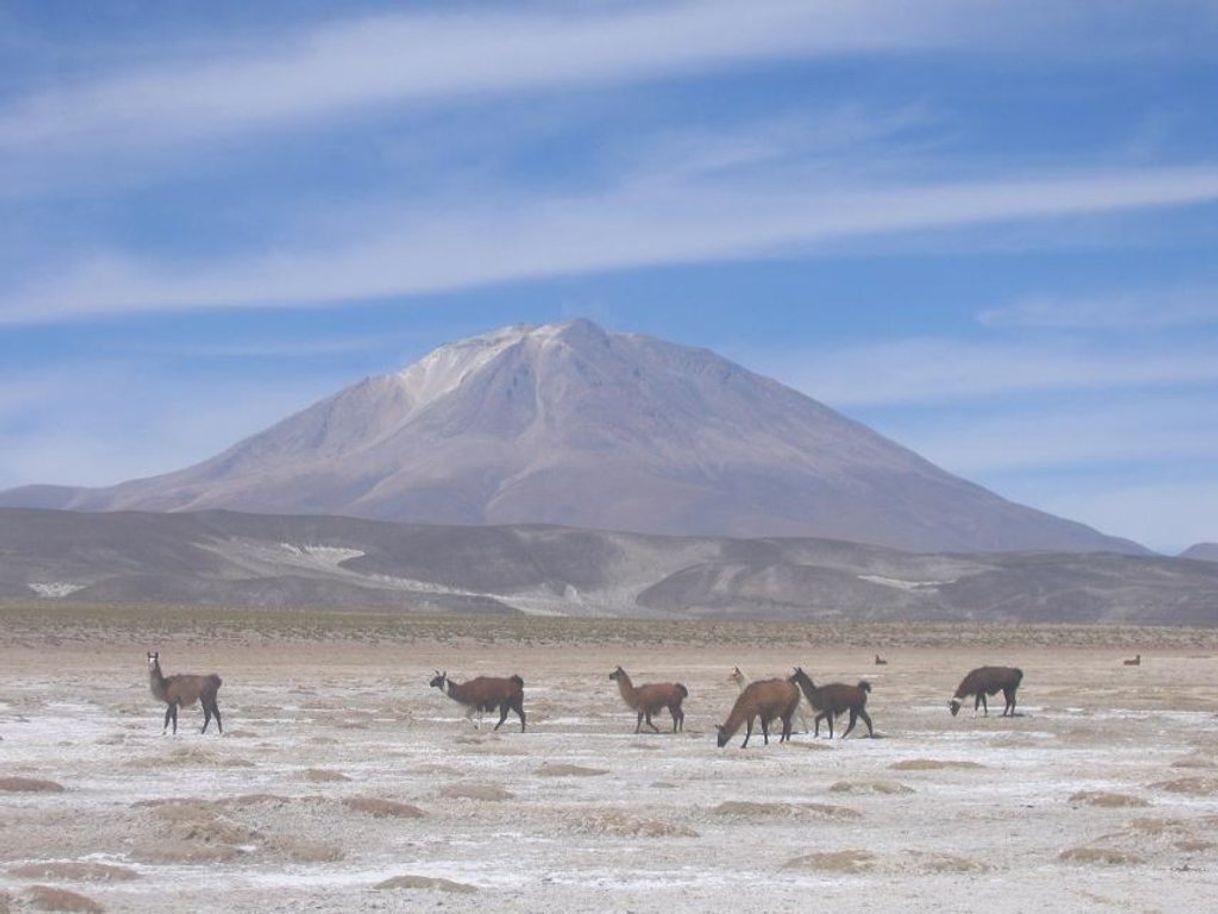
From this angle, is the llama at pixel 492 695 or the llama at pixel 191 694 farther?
the llama at pixel 492 695

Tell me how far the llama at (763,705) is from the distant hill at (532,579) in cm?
11136

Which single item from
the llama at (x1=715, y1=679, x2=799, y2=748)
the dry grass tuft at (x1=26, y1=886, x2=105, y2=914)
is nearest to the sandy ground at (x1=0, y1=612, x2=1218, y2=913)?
the dry grass tuft at (x1=26, y1=886, x2=105, y2=914)

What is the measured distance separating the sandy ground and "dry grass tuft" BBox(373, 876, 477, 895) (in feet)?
0.11

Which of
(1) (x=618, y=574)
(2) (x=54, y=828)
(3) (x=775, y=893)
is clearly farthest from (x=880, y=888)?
(1) (x=618, y=574)

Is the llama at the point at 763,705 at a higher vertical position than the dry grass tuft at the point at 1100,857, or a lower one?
higher

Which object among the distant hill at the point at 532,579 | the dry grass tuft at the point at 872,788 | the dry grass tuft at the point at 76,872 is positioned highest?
the distant hill at the point at 532,579

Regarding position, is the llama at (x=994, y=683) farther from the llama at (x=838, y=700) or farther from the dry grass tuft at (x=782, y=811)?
the dry grass tuft at (x=782, y=811)

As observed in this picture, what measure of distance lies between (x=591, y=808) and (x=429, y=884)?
5283 millimetres

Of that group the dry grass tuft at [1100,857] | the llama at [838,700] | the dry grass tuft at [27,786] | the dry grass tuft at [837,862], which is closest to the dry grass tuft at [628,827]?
the dry grass tuft at [837,862]

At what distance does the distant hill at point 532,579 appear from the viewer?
146 meters

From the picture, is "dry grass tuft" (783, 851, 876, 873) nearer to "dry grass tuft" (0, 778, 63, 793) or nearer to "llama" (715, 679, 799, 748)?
"dry grass tuft" (0, 778, 63, 793)

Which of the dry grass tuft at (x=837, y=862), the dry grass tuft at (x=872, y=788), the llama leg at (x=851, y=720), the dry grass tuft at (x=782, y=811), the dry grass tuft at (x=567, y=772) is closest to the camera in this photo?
the dry grass tuft at (x=837, y=862)

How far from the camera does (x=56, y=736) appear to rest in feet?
94.3

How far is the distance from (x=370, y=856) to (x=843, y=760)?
11.4m
